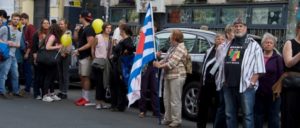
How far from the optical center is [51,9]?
84.7ft

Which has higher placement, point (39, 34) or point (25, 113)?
point (39, 34)

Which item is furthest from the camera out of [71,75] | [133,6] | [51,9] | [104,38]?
[51,9]

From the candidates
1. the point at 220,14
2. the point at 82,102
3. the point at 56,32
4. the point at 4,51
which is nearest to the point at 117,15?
the point at 220,14

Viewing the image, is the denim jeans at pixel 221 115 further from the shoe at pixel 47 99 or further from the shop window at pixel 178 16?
the shop window at pixel 178 16

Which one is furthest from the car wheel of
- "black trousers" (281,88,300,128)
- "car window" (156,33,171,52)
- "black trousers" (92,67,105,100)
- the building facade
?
the building facade

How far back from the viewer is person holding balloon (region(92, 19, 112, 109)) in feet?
37.0

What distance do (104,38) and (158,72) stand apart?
150 cm

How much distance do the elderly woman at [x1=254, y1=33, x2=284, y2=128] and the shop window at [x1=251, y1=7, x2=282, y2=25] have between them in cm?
850

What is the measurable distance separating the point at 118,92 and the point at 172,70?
78.2 inches

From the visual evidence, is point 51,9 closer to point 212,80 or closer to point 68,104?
point 68,104

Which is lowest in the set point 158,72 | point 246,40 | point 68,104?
point 68,104

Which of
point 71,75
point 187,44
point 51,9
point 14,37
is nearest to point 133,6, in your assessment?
point 51,9

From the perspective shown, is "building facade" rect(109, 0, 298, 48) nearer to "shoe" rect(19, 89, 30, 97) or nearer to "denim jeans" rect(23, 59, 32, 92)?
"denim jeans" rect(23, 59, 32, 92)

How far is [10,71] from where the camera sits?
12.8 metres
